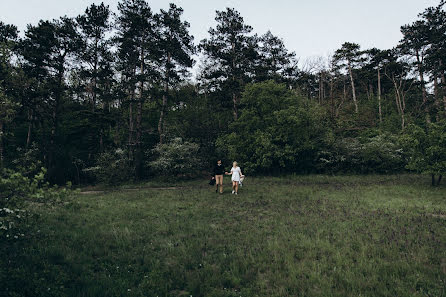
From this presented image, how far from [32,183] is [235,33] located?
30185mm

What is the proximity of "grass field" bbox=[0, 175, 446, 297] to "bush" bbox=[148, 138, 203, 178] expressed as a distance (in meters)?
13.2

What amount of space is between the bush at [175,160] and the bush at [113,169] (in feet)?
7.68

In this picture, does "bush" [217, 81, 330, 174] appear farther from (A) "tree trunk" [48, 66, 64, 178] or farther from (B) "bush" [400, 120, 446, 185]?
(A) "tree trunk" [48, 66, 64, 178]

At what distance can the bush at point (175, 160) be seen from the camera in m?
23.8

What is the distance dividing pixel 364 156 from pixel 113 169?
85.8 ft

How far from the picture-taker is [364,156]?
83.7 ft

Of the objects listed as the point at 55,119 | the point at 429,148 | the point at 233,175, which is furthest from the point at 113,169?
the point at 429,148

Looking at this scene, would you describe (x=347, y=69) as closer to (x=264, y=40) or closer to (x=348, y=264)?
(x=264, y=40)

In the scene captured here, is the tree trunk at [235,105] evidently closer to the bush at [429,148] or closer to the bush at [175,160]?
the bush at [175,160]

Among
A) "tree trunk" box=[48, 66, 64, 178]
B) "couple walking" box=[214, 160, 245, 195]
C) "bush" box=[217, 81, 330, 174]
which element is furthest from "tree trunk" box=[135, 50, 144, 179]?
"couple walking" box=[214, 160, 245, 195]

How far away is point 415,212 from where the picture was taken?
9.70 meters

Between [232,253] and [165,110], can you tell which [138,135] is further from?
[232,253]

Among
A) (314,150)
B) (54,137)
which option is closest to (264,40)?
(314,150)

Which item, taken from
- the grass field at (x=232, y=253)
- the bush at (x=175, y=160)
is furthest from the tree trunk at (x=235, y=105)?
the grass field at (x=232, y=253)
